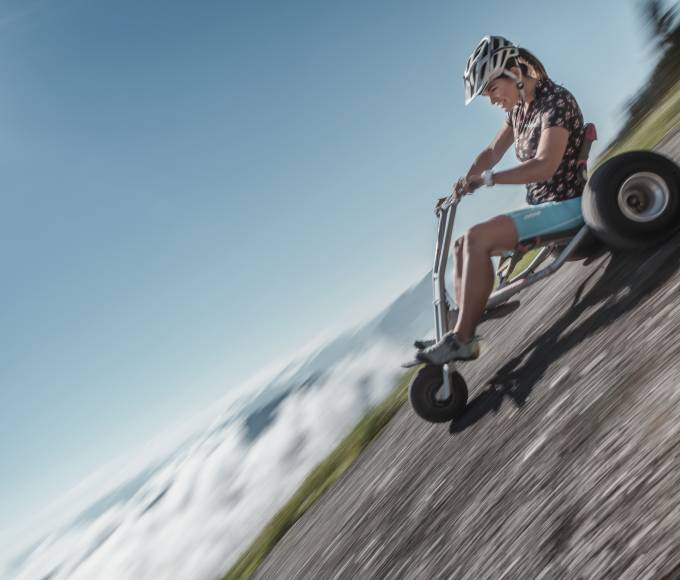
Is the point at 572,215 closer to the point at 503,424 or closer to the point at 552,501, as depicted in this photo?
the point at 503,424

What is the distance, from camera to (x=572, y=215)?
4.84m

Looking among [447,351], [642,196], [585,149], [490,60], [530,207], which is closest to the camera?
[642,196]

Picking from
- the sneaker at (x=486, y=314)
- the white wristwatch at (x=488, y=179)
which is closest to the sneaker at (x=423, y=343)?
the sneaker at (x=486, y=314)

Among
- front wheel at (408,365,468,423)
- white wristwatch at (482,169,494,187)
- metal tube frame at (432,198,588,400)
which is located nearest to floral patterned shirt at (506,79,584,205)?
metal tube frame at (432,198,588,400)


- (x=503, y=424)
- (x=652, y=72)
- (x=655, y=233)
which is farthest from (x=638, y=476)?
(x=652, y=72)

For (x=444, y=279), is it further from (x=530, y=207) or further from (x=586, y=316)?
(x=586, y=316)

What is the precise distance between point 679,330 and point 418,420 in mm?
3614

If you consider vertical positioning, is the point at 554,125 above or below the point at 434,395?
above

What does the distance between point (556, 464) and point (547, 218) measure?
2.35m

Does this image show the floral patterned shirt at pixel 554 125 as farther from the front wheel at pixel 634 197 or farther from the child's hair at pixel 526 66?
the front wheel at pixel 634 197

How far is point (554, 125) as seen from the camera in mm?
4730

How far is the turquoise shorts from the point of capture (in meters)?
4.74

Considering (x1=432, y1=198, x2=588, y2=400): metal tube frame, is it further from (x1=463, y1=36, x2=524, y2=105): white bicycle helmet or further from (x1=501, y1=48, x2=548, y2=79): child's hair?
(x1=501, y1=48, x2=548, y2=79): child's hair

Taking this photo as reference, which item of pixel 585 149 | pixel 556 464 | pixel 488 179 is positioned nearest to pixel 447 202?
pixel 488 179
